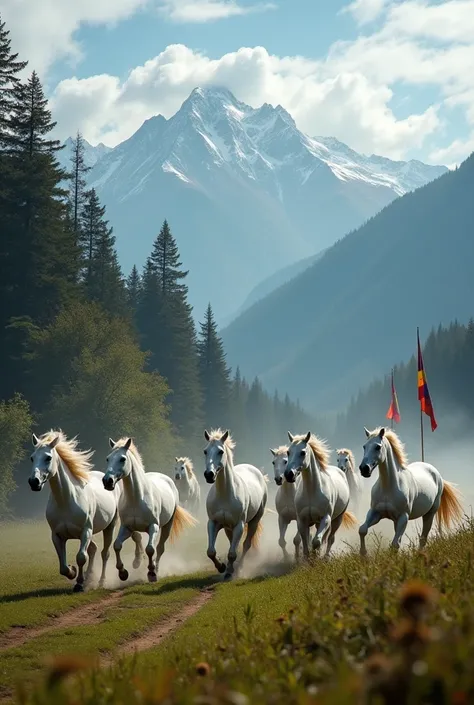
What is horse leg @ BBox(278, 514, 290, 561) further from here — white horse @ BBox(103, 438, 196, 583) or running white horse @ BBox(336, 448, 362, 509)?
running white horse @ BBox(336, 448, 362, 509)

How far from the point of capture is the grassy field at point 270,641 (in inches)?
151

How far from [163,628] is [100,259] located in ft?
241

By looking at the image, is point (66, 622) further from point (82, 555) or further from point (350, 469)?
point (350, 469)

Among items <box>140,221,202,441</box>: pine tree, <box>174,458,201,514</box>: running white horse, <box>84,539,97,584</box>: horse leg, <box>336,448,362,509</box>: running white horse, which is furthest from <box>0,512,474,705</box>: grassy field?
<box>140,221,202,441</box>: pine tree

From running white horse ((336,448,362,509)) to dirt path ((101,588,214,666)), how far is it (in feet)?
53.5

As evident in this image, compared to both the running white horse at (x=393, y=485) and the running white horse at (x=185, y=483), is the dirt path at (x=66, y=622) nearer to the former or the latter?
the running white horse at (x=393, y=485)

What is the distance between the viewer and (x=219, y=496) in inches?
864

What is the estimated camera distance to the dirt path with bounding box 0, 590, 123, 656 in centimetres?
Result: 1510

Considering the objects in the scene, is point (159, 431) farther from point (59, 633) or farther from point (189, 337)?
point (59, 633)

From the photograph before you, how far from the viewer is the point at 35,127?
2682 inches

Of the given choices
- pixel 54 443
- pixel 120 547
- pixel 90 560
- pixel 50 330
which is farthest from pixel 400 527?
pixel 50 330

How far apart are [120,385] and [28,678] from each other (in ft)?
161

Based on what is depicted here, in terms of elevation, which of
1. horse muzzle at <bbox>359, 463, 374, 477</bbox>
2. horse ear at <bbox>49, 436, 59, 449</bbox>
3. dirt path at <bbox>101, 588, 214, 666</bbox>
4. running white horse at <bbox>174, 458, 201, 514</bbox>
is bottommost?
dirt path at <bbox>101, 588, 214, 666</bbox>

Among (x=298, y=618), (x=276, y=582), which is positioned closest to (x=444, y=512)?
(x=276, y=582)
